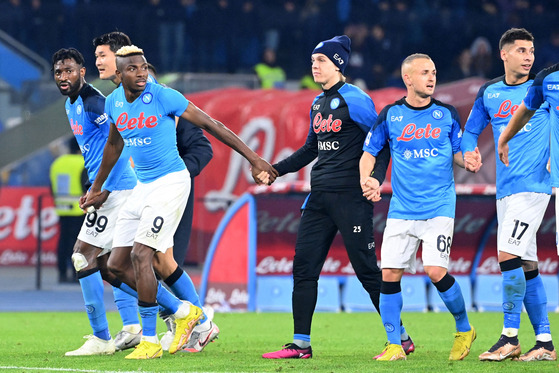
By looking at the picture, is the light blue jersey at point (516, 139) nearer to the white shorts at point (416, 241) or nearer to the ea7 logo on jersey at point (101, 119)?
the white shorts at point (416, 241)

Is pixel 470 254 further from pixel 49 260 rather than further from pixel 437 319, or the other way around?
pixel 49 260

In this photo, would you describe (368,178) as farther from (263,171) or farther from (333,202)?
(263,171)

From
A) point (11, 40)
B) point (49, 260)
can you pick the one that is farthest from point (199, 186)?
point (11, 40)

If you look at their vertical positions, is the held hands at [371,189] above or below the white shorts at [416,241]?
above

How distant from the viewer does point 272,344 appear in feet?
31.4

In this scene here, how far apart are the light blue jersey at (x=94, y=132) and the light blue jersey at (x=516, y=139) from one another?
265 centimetres

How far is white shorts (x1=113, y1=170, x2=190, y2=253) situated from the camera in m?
8.03

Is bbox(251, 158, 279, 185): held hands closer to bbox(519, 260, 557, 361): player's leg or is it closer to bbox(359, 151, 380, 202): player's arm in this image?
bbox(359, 151, 380, 202): player's arm

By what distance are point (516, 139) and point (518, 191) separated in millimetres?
390

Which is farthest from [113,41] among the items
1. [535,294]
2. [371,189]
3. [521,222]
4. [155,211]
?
[535,294]

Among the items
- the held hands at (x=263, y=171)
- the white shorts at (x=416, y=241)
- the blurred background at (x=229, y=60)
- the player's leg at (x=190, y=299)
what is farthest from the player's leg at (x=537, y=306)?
the blurred background at (x=229, y=60)

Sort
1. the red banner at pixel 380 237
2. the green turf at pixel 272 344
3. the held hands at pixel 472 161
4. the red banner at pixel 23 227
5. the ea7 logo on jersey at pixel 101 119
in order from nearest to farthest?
the green turf at pixel 272 344, the held hands at pixel 472 161, the ea7 logo on jersey at pixel 101 119, the red banner at pixel 380 237, the red banner at pixel 23 227

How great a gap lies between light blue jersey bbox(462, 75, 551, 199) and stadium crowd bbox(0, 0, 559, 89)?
565 inches

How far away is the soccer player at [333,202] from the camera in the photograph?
26.9 feet
